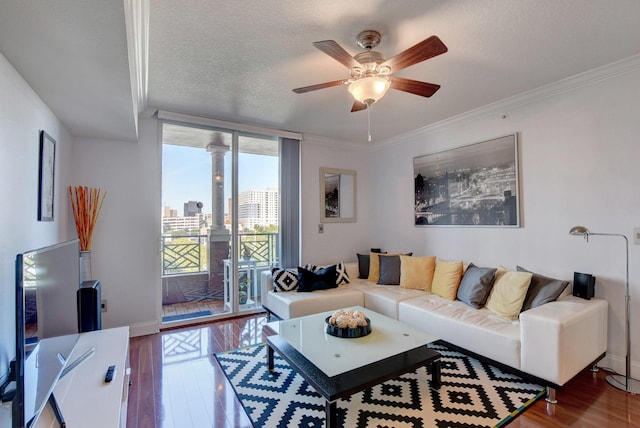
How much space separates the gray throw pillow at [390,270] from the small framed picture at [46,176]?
3.45m

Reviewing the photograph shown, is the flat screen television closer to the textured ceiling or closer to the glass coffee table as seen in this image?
the textured ceiling

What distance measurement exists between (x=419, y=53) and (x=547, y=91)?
1910 millimetres

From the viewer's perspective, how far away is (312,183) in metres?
4.53

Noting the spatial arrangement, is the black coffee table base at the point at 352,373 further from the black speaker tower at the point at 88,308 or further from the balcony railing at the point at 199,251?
the balcony railing at the point at 199,251

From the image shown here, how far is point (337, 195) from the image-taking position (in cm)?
476

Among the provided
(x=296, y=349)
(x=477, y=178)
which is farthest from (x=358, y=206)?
(x=296, y=349)

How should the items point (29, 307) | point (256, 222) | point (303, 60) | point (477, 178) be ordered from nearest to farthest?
1. point (29, 307)
2. point (303, 60)
3. point (477, 178)
4. point (256, 222)

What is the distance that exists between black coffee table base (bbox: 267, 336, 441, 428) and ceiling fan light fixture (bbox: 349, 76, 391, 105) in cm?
183

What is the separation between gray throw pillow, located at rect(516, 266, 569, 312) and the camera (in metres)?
2.49

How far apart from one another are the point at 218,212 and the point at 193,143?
0.95m

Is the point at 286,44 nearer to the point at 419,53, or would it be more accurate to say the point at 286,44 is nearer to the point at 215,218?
the point at 419,53

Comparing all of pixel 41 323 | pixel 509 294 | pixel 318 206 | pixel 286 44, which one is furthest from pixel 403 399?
pixel 318 206

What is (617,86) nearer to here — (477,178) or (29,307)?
(477,178)

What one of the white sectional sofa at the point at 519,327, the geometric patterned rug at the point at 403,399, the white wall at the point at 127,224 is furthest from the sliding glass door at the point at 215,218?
the geometric patterned rug at the point at 403,399
